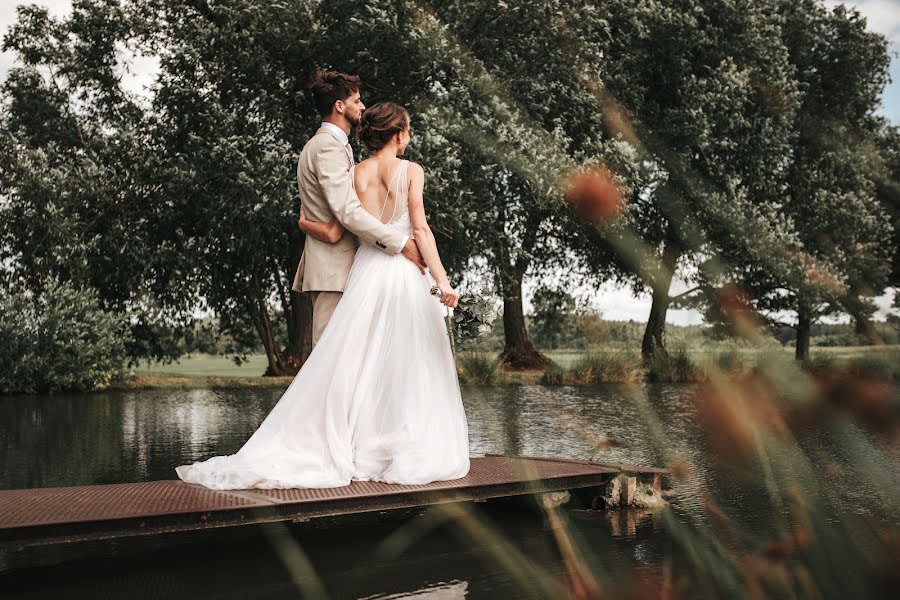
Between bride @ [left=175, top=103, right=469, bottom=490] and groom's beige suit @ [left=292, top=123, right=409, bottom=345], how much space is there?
8 centimetres

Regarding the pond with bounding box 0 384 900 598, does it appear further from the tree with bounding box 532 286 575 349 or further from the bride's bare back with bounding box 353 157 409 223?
the tree with bounding box 532 286 575 349

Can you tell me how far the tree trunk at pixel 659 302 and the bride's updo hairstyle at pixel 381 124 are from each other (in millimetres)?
16128

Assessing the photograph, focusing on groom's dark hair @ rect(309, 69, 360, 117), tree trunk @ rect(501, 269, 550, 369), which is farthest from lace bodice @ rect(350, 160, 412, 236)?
tree trunk @ rect(501, 269, 550, 369)

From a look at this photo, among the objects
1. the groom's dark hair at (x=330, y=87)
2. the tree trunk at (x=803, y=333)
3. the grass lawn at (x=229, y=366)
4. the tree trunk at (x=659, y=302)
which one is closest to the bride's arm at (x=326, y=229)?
the groom's dark hair at (x=330, y=87)

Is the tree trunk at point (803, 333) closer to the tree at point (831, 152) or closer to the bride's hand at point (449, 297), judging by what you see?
the tree at point (831, 152)

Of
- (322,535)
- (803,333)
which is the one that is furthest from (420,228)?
(803,333)

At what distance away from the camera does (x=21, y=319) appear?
15586 mm

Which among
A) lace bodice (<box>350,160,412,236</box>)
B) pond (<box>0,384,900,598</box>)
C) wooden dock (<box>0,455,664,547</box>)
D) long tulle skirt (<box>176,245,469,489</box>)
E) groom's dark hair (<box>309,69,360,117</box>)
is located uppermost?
groom's dark hair (<box>309,69,360,117</box>)

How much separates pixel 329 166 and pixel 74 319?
12.4 meters

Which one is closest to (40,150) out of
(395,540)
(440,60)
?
(440,60)

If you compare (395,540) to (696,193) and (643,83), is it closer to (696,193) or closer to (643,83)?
(696,193)

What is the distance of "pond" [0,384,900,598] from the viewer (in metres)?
3.61

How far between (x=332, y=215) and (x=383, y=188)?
340 mm

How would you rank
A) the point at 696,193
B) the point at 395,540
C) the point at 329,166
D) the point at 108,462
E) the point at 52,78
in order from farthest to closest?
the point at 696,193 → the point at 52,78 → the point at 108,462 → the point at 329,166 → the point at 395,540
